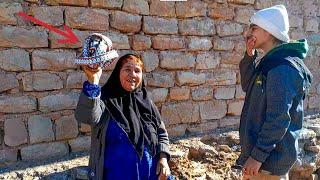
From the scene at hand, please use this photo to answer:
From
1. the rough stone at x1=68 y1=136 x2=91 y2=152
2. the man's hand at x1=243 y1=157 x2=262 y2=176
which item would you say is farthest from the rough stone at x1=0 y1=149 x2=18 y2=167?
the man's hand at x1=243 y1=157 x2=262 y2=176

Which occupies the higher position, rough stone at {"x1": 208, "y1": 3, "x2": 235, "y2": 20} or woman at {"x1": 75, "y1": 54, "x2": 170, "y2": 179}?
rough stone at {"x1": 208, "y1": 3, "x2": 235, "y2": 20}

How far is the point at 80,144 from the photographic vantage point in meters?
3.46

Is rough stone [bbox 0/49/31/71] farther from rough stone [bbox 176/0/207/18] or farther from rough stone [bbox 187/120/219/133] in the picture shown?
rough stone [bbox 187/120/219/133]

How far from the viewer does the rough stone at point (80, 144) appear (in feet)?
11.2

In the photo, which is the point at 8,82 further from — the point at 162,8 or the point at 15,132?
the point at 162,8

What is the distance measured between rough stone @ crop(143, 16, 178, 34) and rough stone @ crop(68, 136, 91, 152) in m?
1.19

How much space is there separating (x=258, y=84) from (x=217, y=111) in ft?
6.21

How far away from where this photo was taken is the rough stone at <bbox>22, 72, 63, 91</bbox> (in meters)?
3.15

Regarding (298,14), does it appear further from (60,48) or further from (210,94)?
(60,48)

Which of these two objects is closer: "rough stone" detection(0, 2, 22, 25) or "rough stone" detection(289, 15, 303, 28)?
"rough stone" detection(0, 2, 22, 25)

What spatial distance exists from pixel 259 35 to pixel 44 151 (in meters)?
1.98

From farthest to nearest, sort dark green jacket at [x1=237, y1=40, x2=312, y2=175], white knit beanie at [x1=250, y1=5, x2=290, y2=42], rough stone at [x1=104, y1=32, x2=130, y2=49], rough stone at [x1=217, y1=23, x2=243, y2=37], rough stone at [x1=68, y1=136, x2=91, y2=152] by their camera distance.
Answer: rough stone at [x1=217, y1=23, x2=243, y2=37], rough stone at [x1=104, y1=32, x2=130, y2=49], rough stone at [x1=68, y1=136, x2=91, y2=152], white knit beanie at [x1=250, y1=5, x2=290, y2=42], dark green jacket at [x1=237, y1=40, x2=312, y2=175]

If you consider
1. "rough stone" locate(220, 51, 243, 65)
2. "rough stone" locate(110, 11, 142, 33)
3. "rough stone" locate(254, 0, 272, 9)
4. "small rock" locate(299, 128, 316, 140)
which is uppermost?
"rough stone" locate(254, 0, 272, 9)

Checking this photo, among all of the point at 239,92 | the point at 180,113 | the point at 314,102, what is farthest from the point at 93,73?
the point at 314,102
